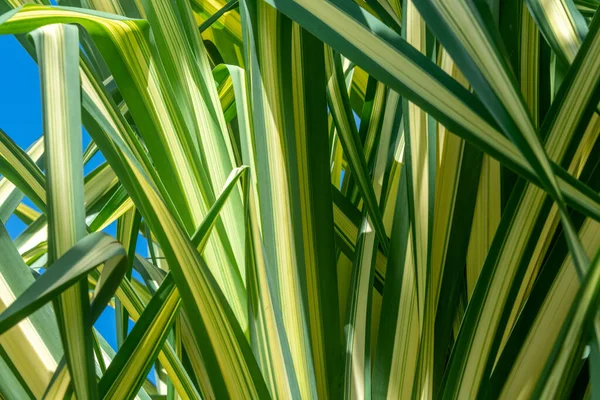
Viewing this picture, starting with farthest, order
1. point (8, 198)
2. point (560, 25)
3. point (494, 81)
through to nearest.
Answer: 1. point (8, 198)
2. point (560, 25)
3. point (494, 81)

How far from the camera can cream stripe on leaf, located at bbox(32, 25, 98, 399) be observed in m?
0.24

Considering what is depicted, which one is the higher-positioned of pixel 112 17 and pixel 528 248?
pixel 112 17

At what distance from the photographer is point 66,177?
0.87ft

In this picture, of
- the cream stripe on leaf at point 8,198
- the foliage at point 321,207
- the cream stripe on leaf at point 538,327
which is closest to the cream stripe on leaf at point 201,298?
the foliage at point 321,207

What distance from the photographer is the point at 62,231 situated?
26 cm

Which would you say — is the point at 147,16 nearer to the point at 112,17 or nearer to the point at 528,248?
the point at 112,17

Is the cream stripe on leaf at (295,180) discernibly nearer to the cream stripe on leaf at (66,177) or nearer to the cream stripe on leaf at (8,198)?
the cream stripe on leaf at (66,177)

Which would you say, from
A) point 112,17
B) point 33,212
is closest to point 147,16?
point 112,17

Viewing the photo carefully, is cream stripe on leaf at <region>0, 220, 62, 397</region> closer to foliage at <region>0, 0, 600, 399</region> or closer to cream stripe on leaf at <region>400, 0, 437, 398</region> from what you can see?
foliage at <region>0, 0, 600, 399</region>

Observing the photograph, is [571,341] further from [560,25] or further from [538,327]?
[560,25]

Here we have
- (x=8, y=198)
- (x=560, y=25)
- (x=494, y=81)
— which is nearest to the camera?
(x=494, y=81)

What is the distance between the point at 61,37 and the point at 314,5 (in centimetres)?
12

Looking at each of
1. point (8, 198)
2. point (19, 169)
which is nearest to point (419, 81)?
point (19, 169)

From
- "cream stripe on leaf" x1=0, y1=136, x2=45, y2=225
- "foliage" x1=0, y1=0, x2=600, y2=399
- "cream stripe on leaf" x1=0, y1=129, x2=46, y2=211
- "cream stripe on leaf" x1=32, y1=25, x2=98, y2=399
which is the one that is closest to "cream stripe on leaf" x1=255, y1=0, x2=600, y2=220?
"foliage" x1=0, y1=0, x2=600, y2=399
